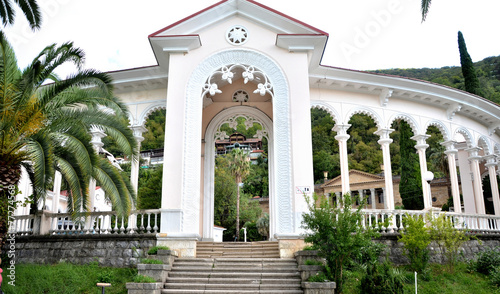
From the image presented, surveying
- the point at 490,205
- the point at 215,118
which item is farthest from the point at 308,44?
the point at 490,205

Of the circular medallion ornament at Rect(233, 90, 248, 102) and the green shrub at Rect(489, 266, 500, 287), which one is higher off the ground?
the circular medallion ornament at Rect(233, 90, 248, 102)

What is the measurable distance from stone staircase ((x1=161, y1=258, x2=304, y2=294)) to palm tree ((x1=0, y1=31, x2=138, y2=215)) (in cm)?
230

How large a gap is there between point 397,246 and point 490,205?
47.0ft

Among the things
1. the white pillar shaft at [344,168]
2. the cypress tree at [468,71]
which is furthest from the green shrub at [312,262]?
the cypress tree at [468,71]

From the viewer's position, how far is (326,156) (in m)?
49.7

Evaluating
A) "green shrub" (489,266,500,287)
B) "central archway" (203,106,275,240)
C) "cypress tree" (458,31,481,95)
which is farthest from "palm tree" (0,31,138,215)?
"cypress tree" (458,31,481,95)

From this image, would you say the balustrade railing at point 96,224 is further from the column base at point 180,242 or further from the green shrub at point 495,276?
the green shrub at point 495,276

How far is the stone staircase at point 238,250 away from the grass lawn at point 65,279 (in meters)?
2.53

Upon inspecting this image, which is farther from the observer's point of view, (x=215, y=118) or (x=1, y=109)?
(x=215, y=118)

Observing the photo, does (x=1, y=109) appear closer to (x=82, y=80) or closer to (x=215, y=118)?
(x=82, y=80)

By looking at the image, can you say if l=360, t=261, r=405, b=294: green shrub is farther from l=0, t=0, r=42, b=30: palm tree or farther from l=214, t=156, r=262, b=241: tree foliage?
l=214, t=156, r=262, b=241: tree foliage

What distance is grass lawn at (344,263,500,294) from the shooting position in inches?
412

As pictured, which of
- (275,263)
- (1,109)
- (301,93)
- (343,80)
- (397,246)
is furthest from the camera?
(343,80)

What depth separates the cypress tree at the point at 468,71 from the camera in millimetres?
27953
